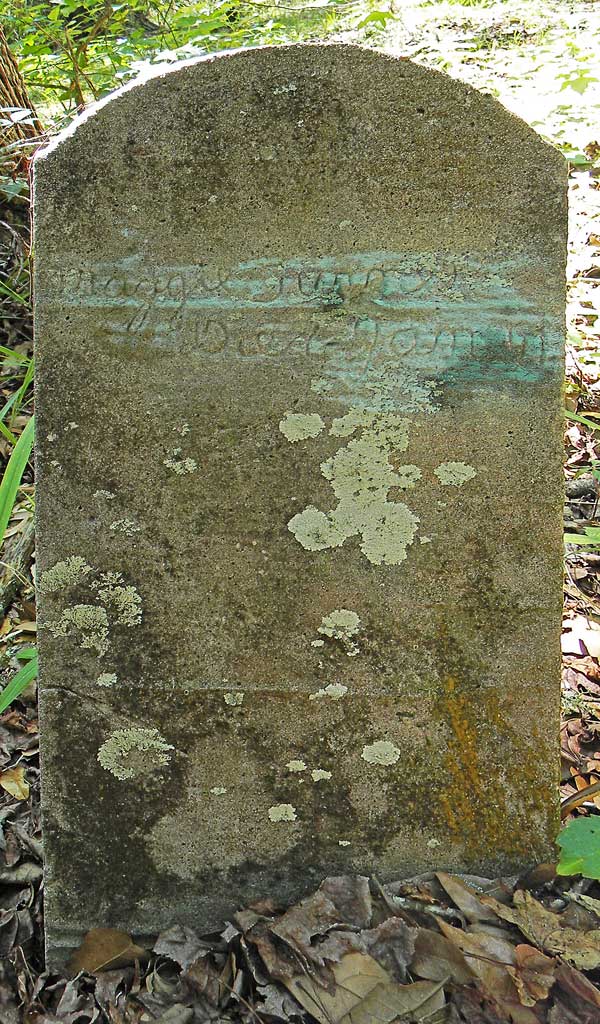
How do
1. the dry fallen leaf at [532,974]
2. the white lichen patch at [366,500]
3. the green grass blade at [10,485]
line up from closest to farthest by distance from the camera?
the dry fallen leaf at [532,974]
the white lichen patch at [366,500]
the green grass blade at [10,485]

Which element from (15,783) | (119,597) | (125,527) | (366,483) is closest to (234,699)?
(119,597)

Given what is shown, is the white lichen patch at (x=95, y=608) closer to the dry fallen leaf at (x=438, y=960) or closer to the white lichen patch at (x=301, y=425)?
the white lichen patch at (x=301, y=425)

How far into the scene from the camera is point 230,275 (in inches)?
63.4

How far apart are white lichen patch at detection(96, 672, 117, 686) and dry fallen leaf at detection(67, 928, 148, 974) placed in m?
0.55

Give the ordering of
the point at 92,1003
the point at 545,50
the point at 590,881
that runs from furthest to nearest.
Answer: the point at 545,50
the point at 590,881
the point at 92,1003

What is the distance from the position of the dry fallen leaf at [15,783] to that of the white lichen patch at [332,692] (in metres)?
1.05

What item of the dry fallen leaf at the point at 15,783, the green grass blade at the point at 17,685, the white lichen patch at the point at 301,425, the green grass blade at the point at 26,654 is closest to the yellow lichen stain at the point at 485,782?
the white lichen patch at the point at 301,425

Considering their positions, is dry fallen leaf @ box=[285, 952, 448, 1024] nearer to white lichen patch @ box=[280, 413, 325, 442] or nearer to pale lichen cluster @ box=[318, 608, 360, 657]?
pale lichen cluster @ box=[318, 608, 360, 657]

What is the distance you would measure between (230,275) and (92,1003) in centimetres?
152

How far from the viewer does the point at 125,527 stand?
170 centimetres

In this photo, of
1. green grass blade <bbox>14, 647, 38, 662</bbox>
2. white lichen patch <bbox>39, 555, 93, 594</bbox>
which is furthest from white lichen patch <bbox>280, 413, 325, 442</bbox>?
green grass blade <bbox>14, 647, 38, 662</bbox>

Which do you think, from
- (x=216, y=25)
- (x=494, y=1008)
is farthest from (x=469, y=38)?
(x=494, y=1008)

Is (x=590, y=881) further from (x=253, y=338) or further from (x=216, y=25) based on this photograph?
(x=216, y=25)

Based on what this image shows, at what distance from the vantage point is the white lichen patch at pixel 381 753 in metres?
1.74
